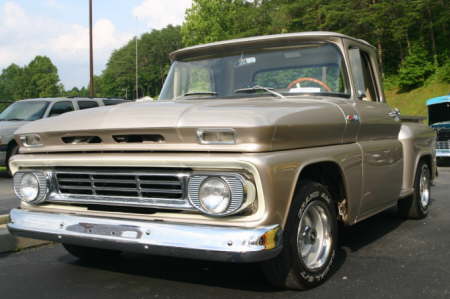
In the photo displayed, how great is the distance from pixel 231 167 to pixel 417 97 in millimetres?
35794

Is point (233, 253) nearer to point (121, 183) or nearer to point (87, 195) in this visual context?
point (121, 183)

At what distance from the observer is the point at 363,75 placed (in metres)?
5.11

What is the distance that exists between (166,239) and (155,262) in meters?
1.44

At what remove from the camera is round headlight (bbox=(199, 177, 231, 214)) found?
3092mm

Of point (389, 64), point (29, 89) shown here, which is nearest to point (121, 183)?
point (389, 64)

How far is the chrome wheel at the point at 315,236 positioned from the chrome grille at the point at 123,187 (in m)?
0.91

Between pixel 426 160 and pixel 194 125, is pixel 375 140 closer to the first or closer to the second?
pixel 426 160

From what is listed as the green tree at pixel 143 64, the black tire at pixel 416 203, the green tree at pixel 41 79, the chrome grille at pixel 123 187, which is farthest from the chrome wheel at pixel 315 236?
the green tree at pixel 41 79

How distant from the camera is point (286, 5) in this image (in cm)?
4972

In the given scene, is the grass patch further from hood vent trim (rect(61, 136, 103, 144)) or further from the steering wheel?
hood vent trim (rect(61, 136, 103, 144))

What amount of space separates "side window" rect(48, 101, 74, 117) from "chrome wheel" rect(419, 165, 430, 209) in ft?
31.1

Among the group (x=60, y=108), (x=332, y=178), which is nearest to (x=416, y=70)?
(x=60, y=108)

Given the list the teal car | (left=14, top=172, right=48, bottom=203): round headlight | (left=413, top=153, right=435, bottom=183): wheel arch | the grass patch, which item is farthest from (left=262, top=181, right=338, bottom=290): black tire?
the grass patch

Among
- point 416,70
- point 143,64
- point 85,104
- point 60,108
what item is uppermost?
point 143,64
